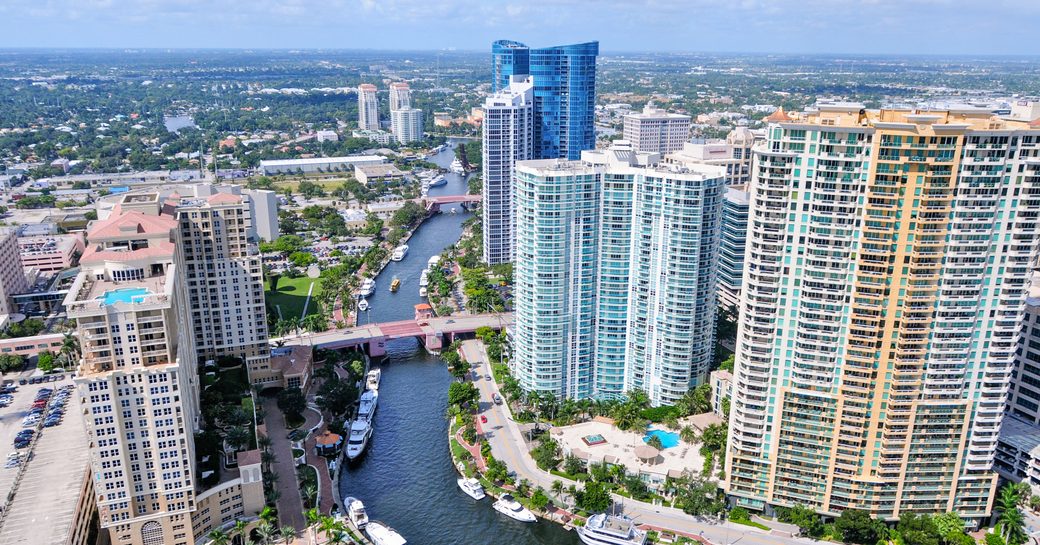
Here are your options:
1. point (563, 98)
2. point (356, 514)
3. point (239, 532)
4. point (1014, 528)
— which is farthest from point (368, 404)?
point (563, 98)

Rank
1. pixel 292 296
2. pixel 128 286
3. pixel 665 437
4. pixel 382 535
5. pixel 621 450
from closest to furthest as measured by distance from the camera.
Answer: pixel 128 286 < pixel 382 535 < pixel 621 450 < pixel 665 437 < pixel 292 296

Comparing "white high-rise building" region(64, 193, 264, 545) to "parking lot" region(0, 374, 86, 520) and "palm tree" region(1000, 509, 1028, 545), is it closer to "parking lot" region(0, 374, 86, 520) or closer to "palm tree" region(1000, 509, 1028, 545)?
"parking lot" region(0, 374, 86, 520)

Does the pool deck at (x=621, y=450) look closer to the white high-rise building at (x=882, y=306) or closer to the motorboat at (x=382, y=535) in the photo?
the white high-rise building at (x=882, y=306)

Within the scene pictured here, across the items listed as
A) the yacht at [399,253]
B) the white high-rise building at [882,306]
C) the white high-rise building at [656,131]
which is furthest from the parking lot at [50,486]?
the white high-rise building at [656,131]

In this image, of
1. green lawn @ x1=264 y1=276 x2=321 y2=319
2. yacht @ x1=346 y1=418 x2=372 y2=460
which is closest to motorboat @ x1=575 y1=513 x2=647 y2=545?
yacht @ x1=346 y1=418 x2=372 y2=460

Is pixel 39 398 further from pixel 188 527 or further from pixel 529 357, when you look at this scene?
pixel 529 357

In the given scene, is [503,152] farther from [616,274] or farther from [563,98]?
[616,274]
